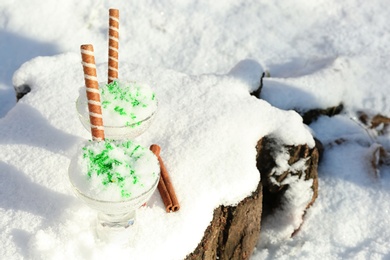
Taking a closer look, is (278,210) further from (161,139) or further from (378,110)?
(378,110)

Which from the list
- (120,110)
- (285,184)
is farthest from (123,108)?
(285,184)

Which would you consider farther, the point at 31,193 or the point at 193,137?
the point at 193,137

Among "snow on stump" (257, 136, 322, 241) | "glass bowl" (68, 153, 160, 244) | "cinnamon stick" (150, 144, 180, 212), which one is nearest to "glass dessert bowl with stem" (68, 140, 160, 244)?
"glass bowl" (68, 153, 160, 244)

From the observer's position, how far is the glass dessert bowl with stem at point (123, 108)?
204cm

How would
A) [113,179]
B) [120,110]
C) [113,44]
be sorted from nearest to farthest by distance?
[113,179], [120,110], [113,44]

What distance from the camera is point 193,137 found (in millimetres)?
2391

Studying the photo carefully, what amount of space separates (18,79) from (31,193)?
95 centimetres

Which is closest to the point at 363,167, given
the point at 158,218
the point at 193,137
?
the point at 193,137

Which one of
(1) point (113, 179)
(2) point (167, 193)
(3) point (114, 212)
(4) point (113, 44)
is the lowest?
(2) point (167, 193)

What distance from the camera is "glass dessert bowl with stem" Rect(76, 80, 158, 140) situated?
6.68 ft

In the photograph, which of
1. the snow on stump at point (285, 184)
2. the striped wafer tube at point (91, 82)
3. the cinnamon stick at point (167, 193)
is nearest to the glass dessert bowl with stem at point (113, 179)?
the striped wafer tube at point (91, 82)

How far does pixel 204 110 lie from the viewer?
256 centimetres

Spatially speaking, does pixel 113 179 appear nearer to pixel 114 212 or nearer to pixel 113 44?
pixel 114 212

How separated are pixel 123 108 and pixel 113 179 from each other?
0.43 m
